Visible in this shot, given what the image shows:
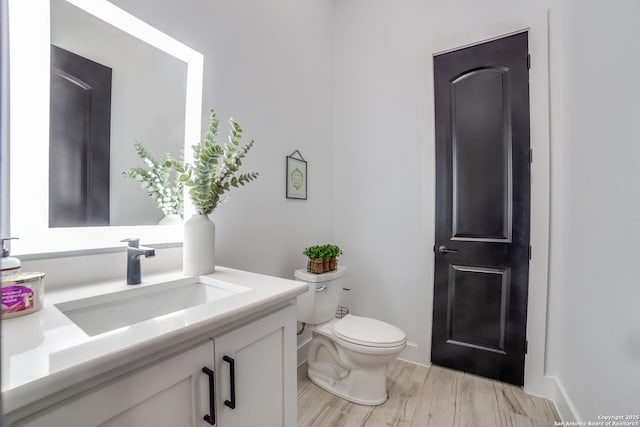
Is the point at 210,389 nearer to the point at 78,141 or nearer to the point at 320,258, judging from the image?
the point at 78,141

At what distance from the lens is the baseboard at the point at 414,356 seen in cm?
198

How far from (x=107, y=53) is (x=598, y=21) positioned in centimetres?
203

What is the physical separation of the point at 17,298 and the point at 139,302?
1.04 ft

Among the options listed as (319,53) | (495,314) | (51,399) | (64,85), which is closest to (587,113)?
(495,314)

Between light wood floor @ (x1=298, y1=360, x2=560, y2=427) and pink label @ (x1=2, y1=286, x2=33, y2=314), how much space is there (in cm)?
129

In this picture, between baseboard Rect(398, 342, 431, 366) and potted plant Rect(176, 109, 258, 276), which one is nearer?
potted plant Rect(176, 109, 258, 276)

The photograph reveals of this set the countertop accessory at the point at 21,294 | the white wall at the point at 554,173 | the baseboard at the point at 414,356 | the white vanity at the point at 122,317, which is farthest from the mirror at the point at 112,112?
the baseboard at the point at 414,356

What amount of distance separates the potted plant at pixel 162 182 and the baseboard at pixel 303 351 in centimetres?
120

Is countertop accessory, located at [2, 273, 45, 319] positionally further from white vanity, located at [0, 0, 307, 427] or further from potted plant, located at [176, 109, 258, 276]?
potted plant, located at [176, 109, 258, 276]

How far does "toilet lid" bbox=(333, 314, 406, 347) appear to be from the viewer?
4.91ft

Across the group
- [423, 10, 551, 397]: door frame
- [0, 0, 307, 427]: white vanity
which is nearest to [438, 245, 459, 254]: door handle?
[423, 10, 551, 397]: door frame

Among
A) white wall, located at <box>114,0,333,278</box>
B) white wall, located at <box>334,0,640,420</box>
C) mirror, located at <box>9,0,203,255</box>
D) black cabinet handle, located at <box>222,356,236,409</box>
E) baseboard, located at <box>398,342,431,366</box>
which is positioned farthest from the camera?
baseboard, located at <box>398,342,431,366</box>

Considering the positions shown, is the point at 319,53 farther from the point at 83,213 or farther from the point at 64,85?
the point at 83,213

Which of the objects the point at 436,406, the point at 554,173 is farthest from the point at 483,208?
the point at 436,406
